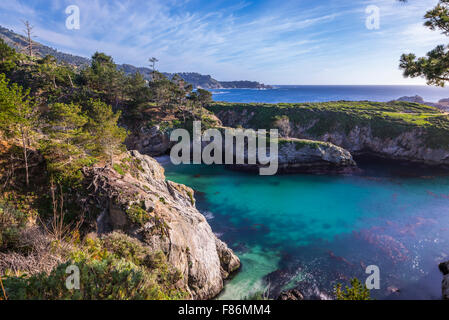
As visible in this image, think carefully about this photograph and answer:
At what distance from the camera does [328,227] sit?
24391mm

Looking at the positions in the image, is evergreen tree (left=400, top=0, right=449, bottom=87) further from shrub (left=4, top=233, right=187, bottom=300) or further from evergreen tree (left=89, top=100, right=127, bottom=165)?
evergreen tree (left=89, top=100, right=127, bottom=165)

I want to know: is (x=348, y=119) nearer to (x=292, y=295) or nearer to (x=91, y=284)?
(x=292, y=295)

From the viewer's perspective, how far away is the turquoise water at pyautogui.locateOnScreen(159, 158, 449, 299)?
17125 millimetres

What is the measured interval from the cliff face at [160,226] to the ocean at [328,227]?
2687 mm

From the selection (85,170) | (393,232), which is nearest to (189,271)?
(85,170)

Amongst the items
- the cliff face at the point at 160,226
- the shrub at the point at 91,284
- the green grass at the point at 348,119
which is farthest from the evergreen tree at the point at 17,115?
the green grass at the point at 348,119

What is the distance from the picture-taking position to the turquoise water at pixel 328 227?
17.1 m

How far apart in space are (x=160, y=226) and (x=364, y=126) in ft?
195

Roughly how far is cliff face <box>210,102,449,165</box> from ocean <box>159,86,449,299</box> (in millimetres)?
8445

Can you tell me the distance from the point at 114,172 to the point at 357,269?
22.1m

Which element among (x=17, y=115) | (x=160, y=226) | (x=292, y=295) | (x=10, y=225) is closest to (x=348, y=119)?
(x=292, y=295)

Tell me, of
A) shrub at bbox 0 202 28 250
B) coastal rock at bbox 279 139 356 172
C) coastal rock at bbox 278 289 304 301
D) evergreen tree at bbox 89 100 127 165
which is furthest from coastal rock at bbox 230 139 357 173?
shrub at bbox 0 202 28 250

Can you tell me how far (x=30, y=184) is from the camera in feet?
40.8
